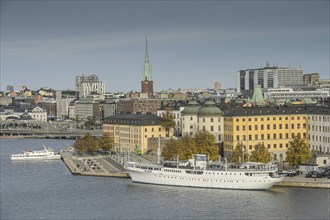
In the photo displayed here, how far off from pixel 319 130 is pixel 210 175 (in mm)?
15974

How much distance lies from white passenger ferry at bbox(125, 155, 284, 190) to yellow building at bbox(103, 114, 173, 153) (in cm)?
2333

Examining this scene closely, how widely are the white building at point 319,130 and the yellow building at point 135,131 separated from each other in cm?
1933

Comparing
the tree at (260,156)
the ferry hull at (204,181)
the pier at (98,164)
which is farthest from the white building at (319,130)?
the pier at (98,164)

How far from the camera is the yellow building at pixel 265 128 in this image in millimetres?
66438

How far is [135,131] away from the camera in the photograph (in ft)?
271

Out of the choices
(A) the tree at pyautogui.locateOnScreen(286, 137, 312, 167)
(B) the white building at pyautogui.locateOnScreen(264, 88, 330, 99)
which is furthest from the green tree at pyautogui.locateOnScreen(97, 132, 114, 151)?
(B) the white building at pyautogui.locateOnScreen(264, 88, 330, 99)

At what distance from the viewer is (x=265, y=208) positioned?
149ft

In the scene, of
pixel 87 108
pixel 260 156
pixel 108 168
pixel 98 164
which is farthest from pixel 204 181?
pixel 87 108

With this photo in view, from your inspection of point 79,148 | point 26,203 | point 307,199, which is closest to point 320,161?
point 307,199

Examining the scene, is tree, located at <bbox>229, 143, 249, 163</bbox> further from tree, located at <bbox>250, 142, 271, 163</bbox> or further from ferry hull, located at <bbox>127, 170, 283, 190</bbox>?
ferry hull, located at <bbox>127, 170, 283, 190</bbox>

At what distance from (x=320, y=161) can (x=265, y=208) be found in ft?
50.3

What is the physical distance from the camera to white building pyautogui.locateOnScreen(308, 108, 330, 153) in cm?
6425

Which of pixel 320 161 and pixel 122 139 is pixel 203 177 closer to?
pixel 320 161

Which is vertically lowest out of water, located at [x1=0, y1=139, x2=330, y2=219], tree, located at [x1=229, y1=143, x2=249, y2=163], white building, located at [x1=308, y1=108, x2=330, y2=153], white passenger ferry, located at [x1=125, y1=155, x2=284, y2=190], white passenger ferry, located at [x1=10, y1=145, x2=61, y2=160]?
water, located at [x1=0, y1=139, x2=330, y2=219]
